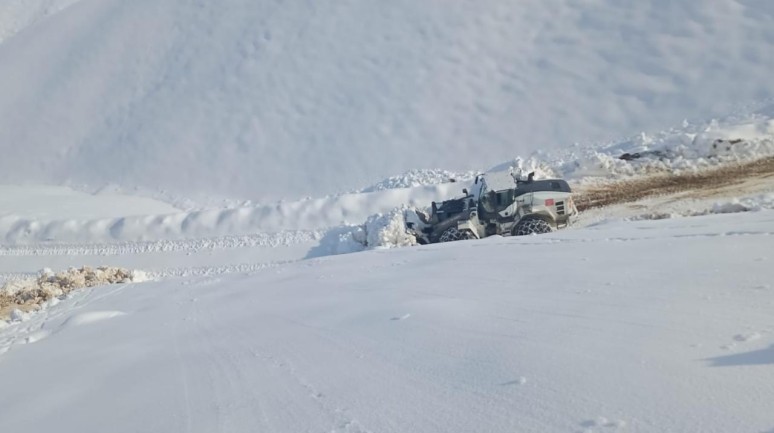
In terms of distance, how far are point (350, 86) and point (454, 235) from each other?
1233 centimetres

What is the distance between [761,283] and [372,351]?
254 cm

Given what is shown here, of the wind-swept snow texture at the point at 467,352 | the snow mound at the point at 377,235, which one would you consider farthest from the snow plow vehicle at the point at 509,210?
the wind-swept snow texture at the point at 467,352

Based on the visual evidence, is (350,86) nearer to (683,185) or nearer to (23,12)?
(683,185)

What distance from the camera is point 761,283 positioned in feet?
13.9

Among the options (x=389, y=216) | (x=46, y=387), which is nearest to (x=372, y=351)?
(x=46, y=387)

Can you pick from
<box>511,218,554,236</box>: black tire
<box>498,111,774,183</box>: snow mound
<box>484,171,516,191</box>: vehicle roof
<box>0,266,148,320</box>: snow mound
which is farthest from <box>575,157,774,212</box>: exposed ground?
<box>0,266,148,320</box>: snow mound

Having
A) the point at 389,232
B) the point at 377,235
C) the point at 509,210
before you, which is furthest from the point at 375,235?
the point at 509,210

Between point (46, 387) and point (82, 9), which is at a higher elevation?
point (82, 9)

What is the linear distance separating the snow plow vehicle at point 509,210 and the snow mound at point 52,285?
253 inches

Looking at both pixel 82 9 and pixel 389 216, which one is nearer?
pixel 389 216

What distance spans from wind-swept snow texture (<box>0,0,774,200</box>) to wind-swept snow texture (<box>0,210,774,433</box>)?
11.7 metres

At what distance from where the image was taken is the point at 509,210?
11086 mm

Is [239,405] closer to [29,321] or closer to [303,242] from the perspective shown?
[29,321]

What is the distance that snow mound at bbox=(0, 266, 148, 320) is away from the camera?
1198 cm
